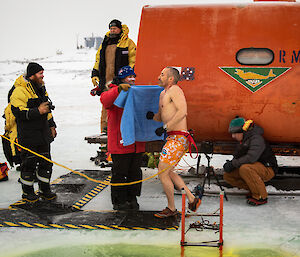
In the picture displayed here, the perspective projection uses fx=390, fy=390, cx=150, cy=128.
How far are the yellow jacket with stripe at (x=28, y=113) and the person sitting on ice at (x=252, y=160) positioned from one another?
2.83 metres

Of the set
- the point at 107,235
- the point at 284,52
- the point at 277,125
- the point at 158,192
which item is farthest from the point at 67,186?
the point at 284,52

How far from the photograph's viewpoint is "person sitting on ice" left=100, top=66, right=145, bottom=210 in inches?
202

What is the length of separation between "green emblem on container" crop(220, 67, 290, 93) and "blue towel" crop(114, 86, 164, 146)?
135 cm

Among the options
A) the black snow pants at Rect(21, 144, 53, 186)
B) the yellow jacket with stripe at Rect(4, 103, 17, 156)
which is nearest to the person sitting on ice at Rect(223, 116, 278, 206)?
the black snow pants at Rect(21, 144, 53, 186)

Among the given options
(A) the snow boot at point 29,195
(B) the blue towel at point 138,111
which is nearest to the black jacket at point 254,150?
(B) the blue towel at point 138,111

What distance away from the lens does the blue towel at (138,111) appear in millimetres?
5074

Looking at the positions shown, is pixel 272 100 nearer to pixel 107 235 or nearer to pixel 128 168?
pixel 128 168

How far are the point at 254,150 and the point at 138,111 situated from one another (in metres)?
1.83

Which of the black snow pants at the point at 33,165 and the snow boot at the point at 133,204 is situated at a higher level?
the black snow pants at the point at 33,165

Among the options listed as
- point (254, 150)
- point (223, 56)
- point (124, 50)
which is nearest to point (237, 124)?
point (254, 150)

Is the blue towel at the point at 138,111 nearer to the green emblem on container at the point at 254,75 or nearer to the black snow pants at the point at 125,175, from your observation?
the black snow pants at the point at 125,175

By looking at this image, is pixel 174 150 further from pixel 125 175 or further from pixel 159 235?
pixel 159 235

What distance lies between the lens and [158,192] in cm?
652

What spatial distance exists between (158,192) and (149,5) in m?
3.09
